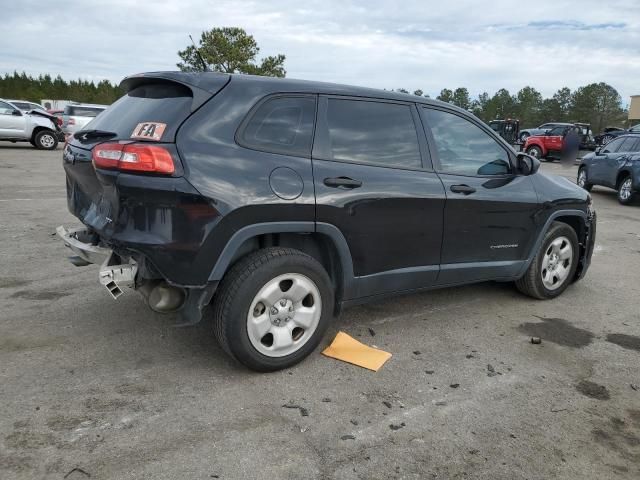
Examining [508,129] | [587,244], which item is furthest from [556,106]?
[587,244]

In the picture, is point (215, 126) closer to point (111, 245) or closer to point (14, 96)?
point (111, 245)

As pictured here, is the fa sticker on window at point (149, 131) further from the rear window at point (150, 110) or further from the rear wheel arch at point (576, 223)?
the rear wheel arch at point (576, 223)

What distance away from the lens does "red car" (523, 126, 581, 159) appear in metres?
25.8

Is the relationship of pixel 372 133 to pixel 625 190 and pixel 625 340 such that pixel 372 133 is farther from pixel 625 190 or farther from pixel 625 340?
pixel 625 190

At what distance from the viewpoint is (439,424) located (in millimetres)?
2854

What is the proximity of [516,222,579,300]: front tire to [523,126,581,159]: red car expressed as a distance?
22.6 meters

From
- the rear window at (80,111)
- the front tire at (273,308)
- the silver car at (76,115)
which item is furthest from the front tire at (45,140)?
the front tire at (273,308)

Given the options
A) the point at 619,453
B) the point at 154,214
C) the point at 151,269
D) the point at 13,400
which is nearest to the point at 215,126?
the point at 154,214

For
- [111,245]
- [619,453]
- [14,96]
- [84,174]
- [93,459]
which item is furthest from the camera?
[14,96]

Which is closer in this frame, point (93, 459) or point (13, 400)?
point (93, 459)

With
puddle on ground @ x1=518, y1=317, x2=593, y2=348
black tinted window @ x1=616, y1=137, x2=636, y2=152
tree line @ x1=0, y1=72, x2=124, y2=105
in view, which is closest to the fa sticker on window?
puddle on ground @ x1=518, y1=317, x2=593, y2=348

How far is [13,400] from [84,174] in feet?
4.64

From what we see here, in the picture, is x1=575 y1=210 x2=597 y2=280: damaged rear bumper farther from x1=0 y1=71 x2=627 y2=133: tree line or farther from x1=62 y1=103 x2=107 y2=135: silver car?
x1=0 y1=71 x2=627 y2=133: tree line

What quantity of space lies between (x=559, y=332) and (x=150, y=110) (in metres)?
3.47
